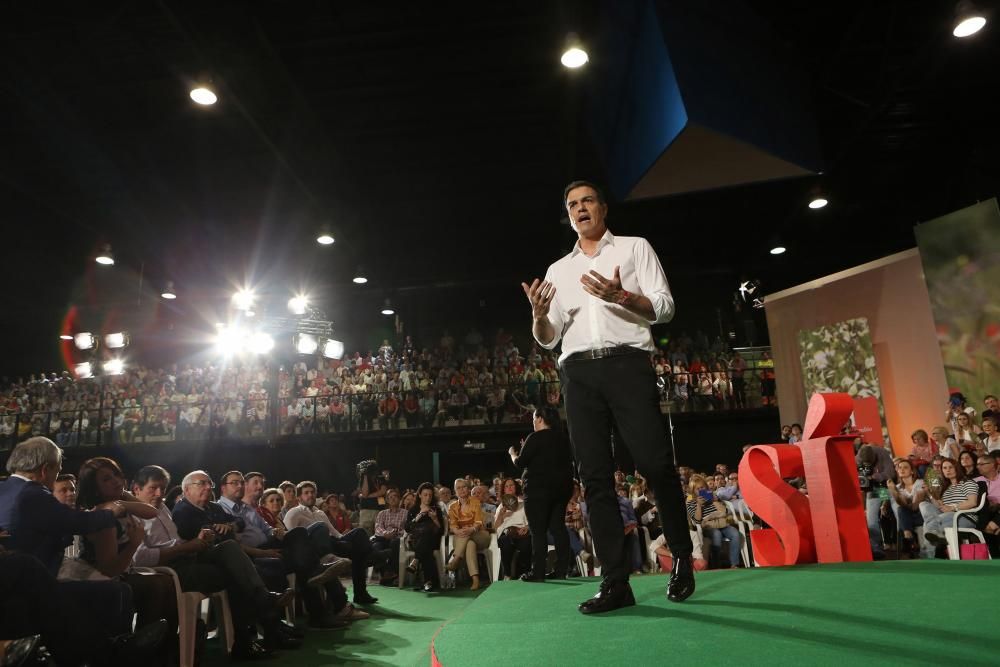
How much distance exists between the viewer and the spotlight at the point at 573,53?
585 cm

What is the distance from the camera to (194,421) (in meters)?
13.7

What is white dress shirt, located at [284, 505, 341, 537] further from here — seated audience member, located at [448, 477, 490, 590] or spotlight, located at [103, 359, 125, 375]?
spotlight, located at [103, 359, 125, 375]

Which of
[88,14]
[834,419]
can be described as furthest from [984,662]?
[88,14]

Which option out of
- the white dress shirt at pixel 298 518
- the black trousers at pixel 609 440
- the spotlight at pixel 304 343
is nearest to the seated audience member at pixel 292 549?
the white dress shirt at pixel 298 518

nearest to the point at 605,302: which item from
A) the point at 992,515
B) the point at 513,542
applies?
the point at 513,542

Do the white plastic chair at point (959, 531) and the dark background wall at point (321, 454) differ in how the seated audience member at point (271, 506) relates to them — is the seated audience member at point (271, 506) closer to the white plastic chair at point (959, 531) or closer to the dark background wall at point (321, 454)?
the white plastic chair at point (959, 531)

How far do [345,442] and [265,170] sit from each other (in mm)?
6454

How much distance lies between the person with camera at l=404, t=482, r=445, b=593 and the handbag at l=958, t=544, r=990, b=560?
196 inches

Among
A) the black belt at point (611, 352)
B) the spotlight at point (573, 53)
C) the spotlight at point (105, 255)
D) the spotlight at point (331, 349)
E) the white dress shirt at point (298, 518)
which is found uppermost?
the spotlight at point (105, 255)

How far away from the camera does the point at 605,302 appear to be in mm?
2256

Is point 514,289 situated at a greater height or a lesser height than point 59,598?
greater

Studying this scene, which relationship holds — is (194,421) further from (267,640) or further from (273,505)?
(267,640)

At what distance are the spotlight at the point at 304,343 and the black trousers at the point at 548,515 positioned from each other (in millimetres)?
8840

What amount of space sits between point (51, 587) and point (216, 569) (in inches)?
59.0
